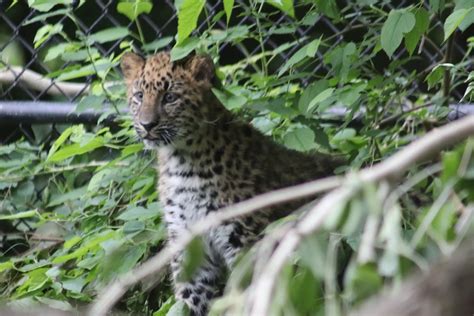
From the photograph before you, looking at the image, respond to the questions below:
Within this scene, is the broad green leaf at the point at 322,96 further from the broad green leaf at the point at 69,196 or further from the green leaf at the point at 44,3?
the broad green leaf at the point at 69,196

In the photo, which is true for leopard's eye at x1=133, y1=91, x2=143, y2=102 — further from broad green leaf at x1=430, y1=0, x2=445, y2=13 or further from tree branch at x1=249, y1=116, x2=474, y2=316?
tree branch at x1=249, y1=116, x2=474, y2=316

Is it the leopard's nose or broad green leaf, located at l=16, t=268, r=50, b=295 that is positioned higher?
the leopard's nose

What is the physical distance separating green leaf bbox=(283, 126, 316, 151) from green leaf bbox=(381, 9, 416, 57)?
1.71ft

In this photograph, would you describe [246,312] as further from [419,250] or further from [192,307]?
[192,307]

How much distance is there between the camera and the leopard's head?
4.72 m

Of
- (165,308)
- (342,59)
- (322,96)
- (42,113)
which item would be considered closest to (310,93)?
(342,59)

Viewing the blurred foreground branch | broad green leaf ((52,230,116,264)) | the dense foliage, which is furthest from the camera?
broad green leaf ((52,230,116,264))

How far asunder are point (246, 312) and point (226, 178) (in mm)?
2817

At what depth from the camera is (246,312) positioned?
78.5 inches

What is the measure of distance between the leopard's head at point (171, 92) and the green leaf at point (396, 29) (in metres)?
0.96

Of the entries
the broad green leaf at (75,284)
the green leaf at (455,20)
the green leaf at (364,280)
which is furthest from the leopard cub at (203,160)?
the green leaf at (364,280)

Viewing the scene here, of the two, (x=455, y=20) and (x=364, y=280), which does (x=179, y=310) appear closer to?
(x=455, y=20)

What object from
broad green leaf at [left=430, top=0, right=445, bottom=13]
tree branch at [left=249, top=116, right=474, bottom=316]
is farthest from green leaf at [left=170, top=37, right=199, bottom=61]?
tree branch at [left=249, top=116, right=474, bottom=316]

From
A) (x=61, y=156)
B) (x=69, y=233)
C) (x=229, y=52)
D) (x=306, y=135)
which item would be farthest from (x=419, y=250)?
(x=229, y=52)
